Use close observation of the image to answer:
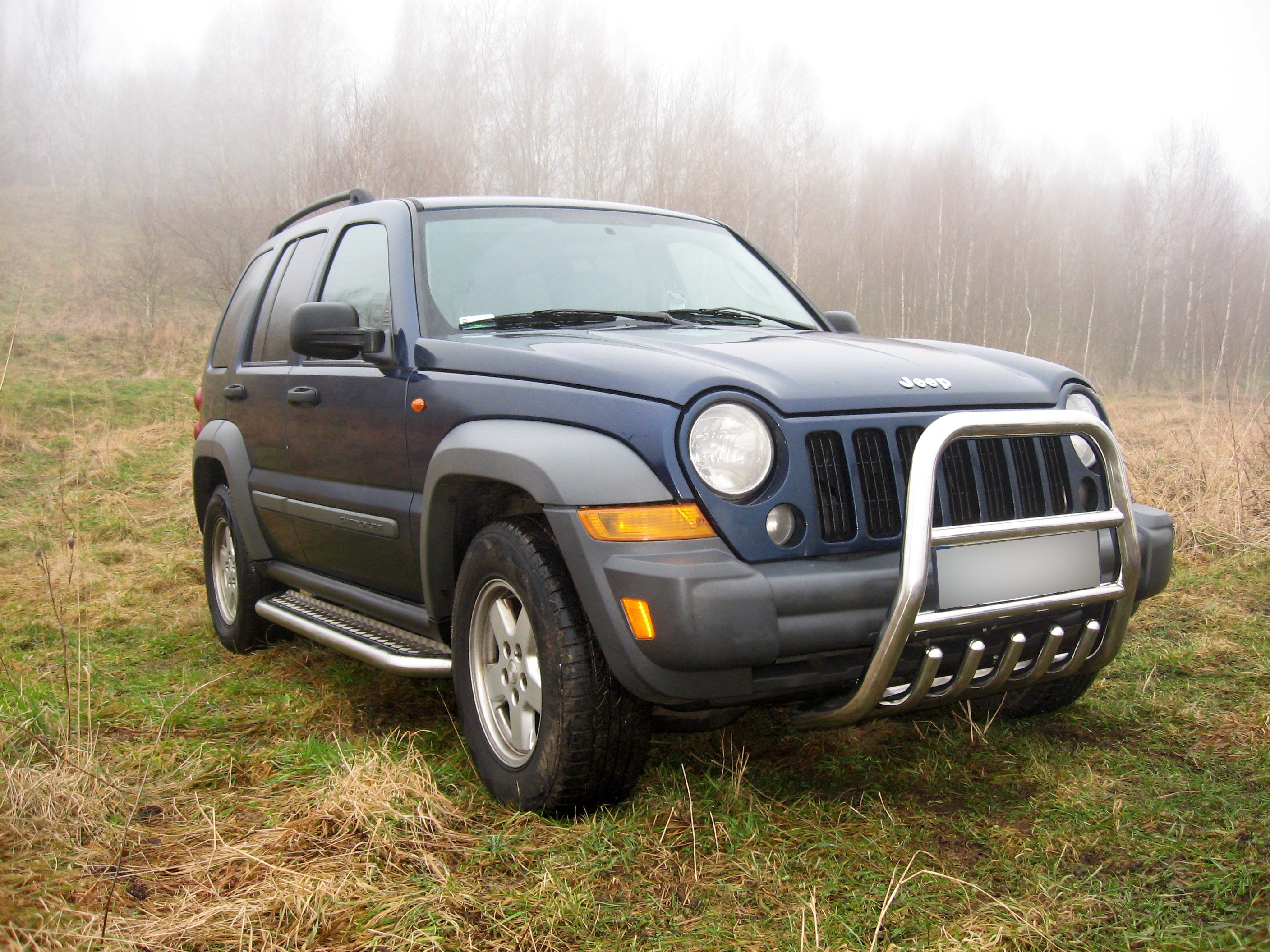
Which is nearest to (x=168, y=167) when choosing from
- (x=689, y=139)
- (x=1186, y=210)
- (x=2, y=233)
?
(x=2, y=233)

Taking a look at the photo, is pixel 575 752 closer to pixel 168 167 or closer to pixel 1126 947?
pixel 1126 947

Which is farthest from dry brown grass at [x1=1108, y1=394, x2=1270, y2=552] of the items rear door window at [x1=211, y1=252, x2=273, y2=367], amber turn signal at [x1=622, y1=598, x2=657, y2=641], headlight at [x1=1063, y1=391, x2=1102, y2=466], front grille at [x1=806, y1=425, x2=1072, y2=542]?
rear door window at [x1=211, y1=252, x2=273, y2=367]

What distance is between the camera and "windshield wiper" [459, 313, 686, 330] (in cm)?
327

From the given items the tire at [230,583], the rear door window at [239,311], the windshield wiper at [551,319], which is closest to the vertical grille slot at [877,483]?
the windshield wiper at [551,319]

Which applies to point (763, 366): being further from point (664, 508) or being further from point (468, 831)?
point (468, 831)

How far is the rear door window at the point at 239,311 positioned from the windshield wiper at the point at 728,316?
2.24m

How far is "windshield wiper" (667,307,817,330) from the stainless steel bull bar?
1.11 m

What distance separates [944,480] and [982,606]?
32 cm

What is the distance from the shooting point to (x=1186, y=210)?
36.6m

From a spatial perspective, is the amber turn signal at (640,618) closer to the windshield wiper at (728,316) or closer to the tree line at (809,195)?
the windshield wiper at (728,316)

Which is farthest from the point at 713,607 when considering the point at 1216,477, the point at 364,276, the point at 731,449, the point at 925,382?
the point at 1216,477

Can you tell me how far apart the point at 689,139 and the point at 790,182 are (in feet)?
14.0

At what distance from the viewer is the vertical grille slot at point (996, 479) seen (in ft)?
8.63

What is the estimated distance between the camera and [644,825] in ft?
8.63
